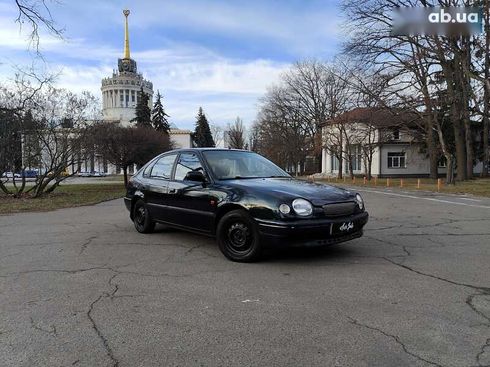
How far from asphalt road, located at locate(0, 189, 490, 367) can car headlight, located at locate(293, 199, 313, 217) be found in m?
0.73

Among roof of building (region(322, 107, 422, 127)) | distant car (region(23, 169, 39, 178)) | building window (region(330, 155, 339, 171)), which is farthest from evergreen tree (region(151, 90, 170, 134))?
distant car (region(23, 169, 39, 178))

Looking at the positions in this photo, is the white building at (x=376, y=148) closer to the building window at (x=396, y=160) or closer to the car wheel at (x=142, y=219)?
the building window at (x=396, y=160)

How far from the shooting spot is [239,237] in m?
6.44

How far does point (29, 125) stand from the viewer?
21.0 meters

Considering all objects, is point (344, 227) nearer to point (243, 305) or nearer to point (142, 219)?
point (243, 305)

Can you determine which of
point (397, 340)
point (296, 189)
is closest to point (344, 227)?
point (296, 189)

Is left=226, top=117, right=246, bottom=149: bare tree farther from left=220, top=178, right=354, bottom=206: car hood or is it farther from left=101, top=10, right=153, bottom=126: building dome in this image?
left=220, top=178, right=354, bottom=206: car hood

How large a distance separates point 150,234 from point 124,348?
5.23m

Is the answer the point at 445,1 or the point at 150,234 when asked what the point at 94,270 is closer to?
the point at 150,234

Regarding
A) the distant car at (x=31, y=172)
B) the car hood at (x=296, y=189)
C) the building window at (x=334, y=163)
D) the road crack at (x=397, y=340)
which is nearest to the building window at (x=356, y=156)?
the building window at (x=334, y=163)

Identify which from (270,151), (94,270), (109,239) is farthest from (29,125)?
(270,151)

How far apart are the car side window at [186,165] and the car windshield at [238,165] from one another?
179 millimetres

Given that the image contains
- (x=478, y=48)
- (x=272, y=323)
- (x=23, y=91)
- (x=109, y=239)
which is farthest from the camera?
(x=478, y=48)

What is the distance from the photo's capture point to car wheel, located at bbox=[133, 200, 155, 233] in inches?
341
